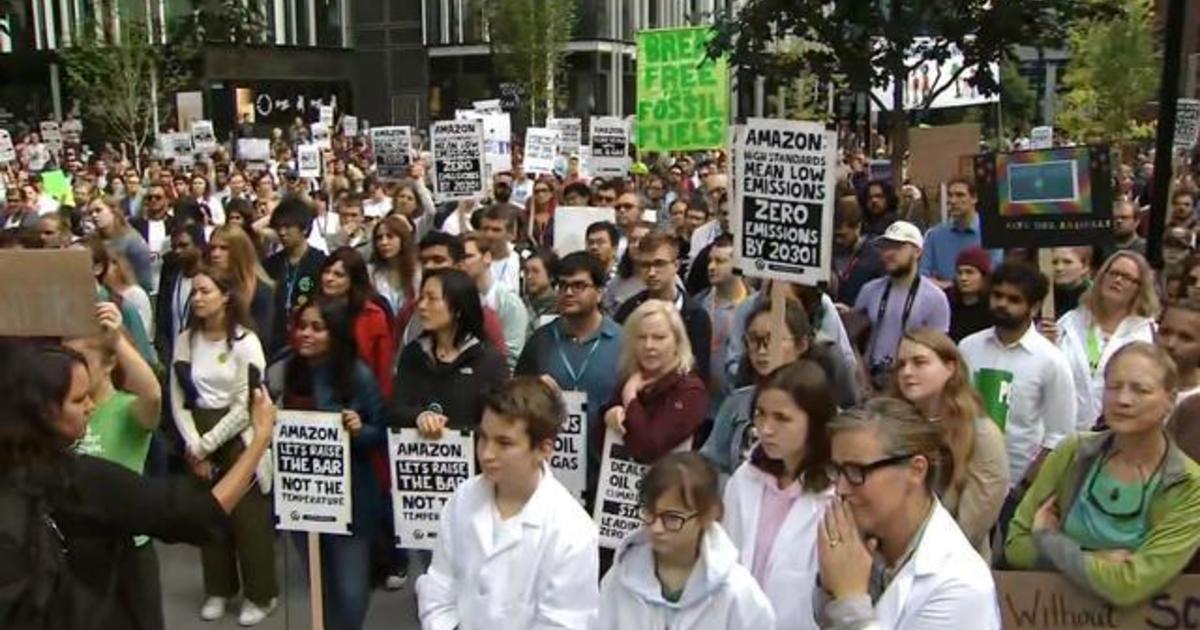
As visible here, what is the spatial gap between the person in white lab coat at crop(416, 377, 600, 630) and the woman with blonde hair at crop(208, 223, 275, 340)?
12.0ft

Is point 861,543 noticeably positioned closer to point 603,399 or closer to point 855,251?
point 603,399

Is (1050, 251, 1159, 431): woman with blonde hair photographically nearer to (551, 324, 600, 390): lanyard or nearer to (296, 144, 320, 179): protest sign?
(551, 324, 600, 390): lanyard

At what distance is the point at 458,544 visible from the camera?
A: 12.9 feet

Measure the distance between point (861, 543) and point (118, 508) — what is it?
177 cm

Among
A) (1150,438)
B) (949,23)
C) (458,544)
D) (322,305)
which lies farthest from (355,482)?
(949,23)

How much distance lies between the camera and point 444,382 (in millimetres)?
5453

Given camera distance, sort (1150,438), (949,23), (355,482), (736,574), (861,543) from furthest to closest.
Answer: (949,23)
(355,482)
(1150,438)
(736,574)
(861,543)

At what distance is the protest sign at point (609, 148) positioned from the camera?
14.9 m

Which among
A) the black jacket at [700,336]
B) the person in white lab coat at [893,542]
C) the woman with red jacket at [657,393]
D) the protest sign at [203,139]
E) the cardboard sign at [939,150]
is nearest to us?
the person in white lab coat at [893,542]

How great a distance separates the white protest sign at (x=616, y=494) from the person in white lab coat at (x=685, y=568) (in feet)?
4.92

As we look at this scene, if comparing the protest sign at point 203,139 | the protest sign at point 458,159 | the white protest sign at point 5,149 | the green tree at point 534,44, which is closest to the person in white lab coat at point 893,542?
the protest sign at point 458,159

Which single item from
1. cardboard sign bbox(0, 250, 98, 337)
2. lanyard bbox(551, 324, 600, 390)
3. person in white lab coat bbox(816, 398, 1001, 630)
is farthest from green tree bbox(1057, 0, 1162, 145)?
person in white lab coat bbox(816, 398, 1001, 630)

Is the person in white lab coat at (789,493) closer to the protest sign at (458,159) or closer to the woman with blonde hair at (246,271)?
the woman with blonde hair at (246,271)

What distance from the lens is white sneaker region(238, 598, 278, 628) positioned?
21.1 ft
